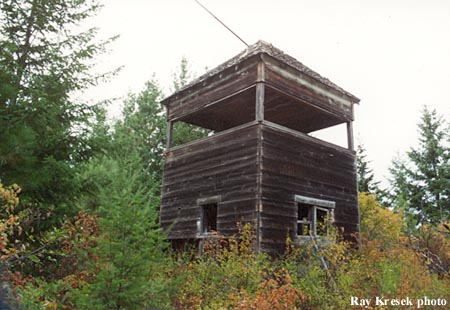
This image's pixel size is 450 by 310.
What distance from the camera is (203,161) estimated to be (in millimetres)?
Answer: 13727

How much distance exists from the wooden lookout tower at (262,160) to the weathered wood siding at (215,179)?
33 mm

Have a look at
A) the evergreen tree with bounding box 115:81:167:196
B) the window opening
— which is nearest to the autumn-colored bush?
the window opening

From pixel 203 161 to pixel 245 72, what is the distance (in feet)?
11.4

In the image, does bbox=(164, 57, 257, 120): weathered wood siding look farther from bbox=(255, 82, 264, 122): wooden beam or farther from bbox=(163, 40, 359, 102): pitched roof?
bbox=(255, 82, 264, 122): wooden beam

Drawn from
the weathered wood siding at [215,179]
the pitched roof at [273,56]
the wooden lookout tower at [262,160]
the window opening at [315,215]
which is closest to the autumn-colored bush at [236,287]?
the wooden lookout tower at [262,160]

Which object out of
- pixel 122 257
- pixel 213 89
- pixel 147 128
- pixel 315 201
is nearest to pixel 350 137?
pixel 315 201

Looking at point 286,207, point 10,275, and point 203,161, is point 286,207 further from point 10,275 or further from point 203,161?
point 10,275

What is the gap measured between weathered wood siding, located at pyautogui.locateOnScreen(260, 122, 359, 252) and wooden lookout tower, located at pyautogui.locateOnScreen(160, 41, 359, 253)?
0.03m

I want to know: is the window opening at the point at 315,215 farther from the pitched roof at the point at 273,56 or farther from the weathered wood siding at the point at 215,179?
the pitched roof at the point at 273,56

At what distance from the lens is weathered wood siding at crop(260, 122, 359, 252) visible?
11.4m

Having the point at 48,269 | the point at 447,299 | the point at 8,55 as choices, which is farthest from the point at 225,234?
the point at 8,55

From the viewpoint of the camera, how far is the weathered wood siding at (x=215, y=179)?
11.7 m

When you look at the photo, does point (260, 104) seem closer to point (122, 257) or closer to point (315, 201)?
point (315, 201)

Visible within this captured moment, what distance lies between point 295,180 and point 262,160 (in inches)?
65.0
